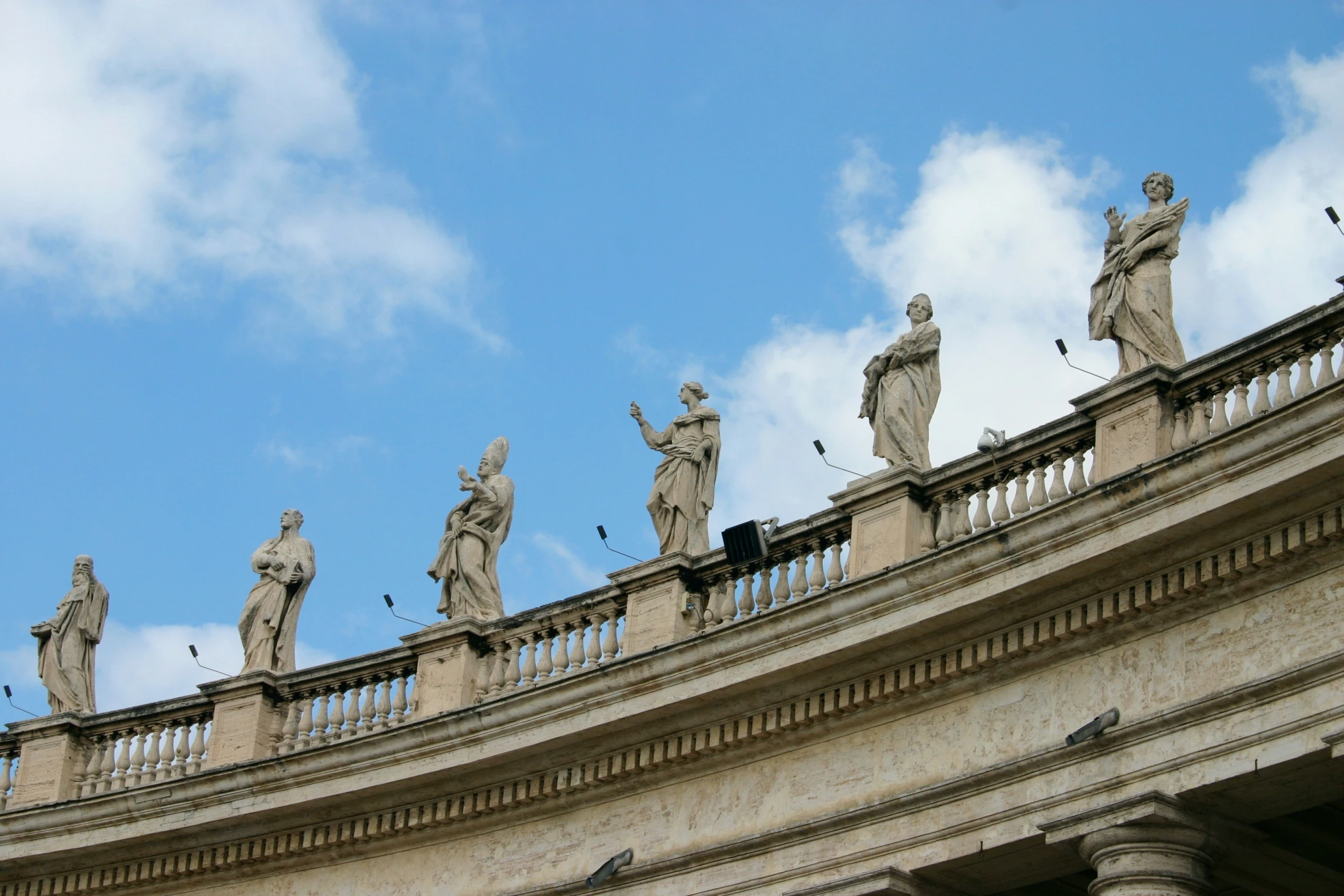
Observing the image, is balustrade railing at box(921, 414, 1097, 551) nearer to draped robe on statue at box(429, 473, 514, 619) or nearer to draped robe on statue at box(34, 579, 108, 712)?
draped robe on statue at box(429, 473, 514, 619)

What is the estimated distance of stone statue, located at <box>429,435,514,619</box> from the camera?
29.5 metres

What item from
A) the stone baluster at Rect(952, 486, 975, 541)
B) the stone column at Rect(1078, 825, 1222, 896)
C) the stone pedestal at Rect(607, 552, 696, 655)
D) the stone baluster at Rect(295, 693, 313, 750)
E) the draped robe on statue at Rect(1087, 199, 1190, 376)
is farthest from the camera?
the stone baluster at Rect(295, 693, 313, 750)

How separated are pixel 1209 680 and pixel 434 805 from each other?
10046 millimetres

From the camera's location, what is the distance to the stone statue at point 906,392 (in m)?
25.7

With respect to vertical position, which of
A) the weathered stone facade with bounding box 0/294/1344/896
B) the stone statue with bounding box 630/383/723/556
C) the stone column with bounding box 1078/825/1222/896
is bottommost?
the stone column with bounding box 1078/825/1222/896

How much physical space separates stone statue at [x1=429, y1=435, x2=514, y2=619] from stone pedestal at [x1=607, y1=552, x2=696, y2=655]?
2.71m

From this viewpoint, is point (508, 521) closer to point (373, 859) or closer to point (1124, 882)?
point (373, 859)

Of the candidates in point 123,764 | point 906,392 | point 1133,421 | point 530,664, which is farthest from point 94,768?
point 1133,421

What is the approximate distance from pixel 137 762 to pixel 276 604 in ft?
8.88

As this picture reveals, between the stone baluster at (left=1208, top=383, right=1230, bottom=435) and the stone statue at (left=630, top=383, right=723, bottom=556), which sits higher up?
the stone statue at (left=630, top=383, right=723, bottom=556)

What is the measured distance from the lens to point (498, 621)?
2897 cm

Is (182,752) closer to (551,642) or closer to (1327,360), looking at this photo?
(551,642)

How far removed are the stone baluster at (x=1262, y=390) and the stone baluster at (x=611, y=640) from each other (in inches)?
328

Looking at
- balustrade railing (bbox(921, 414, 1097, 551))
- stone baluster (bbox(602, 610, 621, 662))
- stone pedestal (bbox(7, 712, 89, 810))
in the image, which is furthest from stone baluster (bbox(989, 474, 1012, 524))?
stone pedestal (bbox(7, 712, 89, 810))
